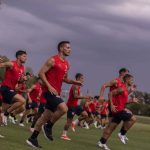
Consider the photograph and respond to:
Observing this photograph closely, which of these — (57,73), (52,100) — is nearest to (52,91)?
(52,100)

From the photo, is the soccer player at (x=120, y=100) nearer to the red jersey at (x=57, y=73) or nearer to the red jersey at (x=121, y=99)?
the red jersey at (x=121, y=99)

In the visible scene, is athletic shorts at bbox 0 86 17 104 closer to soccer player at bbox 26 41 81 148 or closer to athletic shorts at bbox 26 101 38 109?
soccer player at bbox 26 41 81 148

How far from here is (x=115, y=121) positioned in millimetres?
15898

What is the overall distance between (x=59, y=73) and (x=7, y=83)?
323 cm

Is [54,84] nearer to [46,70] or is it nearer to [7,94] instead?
[46,70]

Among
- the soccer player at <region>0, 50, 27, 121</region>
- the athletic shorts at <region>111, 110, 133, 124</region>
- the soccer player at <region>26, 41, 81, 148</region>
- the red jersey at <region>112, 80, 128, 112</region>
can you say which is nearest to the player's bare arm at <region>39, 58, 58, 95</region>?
the soccer player at <region>26, 41, 81, 148</region>

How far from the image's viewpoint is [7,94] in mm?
15641

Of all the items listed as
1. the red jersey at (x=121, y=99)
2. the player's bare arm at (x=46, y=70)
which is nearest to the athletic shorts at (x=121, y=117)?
the red jersey at (x=121, y=99)

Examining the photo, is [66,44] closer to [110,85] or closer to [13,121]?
[110,85]

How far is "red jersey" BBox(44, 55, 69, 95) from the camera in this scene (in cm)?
1292

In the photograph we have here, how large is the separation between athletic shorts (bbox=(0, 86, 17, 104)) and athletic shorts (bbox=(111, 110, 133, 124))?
3.02m

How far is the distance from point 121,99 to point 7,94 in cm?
342

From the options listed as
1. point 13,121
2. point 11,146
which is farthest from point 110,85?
point 13,121

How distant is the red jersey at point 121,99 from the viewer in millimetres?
16250
